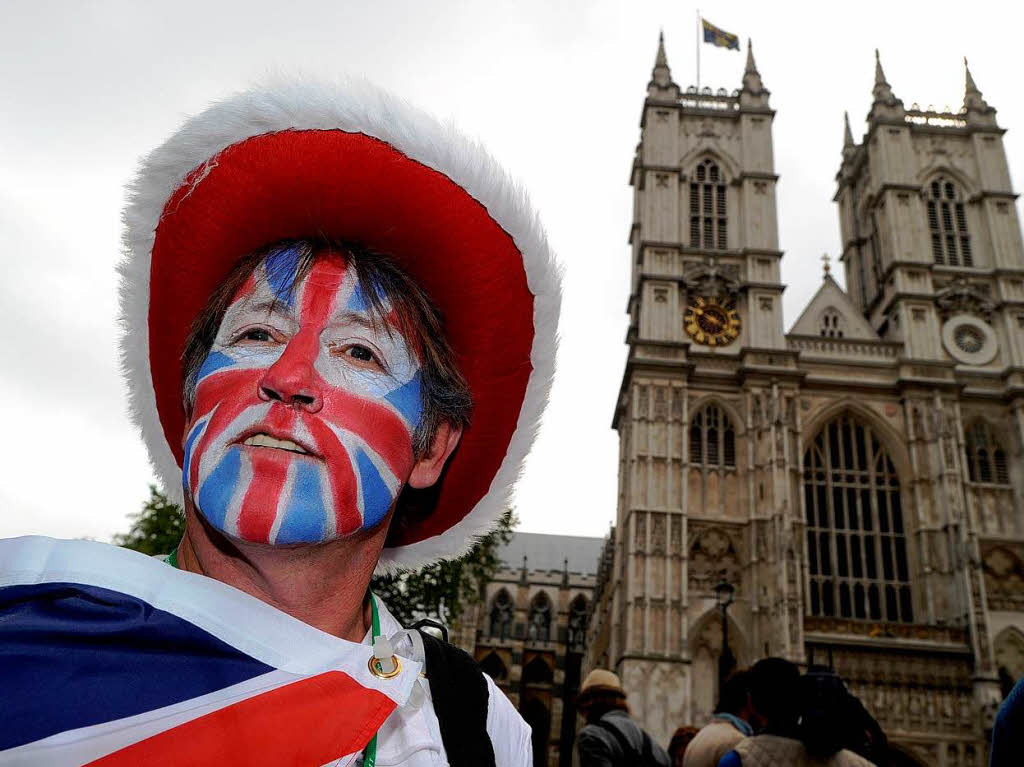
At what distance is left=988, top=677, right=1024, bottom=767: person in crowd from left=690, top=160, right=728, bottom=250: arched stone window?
27.1 meters

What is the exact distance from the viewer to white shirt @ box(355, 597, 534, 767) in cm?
141

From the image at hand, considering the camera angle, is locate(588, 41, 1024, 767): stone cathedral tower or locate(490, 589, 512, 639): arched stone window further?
locate(490, 589, 512, 639): arched stone window

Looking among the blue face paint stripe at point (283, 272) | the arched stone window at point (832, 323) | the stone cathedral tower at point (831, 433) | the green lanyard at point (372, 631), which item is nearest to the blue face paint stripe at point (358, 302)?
the blue face paint stripe at point (283, 272)

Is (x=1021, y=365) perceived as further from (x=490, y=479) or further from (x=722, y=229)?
(x=490, y=479)

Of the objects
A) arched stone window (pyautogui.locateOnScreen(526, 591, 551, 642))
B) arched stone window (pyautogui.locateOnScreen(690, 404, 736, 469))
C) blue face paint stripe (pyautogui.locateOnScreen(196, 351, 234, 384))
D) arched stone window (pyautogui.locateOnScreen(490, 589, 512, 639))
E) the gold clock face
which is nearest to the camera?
blue face paint stripe (pyautogui.locateOnScreen(196, 351, 234, 384))

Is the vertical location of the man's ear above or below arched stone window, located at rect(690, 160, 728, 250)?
below

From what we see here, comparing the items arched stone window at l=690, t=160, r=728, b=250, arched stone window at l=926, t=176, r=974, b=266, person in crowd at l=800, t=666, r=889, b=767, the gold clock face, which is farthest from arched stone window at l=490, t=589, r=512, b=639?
person in crowd at l=800, t=666, r=889, b=767

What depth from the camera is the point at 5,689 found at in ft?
3.28

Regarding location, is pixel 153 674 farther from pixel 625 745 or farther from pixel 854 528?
pixel 854 528

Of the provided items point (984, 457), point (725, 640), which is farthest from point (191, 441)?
point (984, 457)

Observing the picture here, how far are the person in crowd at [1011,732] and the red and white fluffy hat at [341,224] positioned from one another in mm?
1452

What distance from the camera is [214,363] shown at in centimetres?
153

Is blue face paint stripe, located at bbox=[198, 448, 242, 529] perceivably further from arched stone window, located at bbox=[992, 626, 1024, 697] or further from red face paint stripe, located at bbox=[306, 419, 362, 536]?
arched stone window, located at bbox=[992, 626, 1024, 697]

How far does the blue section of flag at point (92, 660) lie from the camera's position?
101 centimetres
